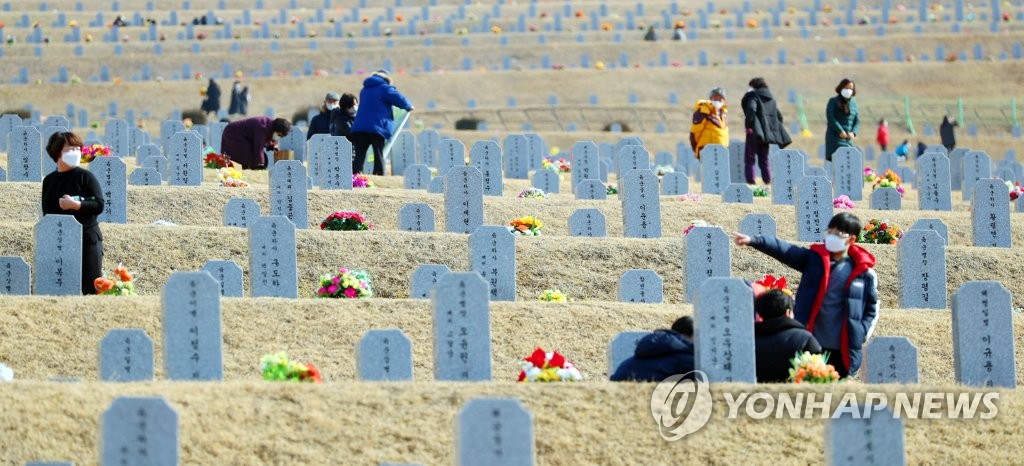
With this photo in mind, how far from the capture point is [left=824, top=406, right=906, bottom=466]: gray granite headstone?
1027 cm

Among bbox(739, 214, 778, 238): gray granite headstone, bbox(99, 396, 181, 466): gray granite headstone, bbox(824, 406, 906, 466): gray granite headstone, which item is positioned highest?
bbox(739, 214, 778, 238): gray granite headstone

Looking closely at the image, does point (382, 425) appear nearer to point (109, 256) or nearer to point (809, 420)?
point (809, 420)

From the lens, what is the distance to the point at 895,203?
23312 millimetres

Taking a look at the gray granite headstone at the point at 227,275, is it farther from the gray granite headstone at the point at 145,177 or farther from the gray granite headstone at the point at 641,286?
the gray granite headstone at the point at 145,177

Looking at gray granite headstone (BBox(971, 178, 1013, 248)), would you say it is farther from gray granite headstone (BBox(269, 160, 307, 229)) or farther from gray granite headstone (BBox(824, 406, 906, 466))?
gray granite headstone (BBox(824, 406, 906, 466))

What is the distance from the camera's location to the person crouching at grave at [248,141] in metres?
24.5

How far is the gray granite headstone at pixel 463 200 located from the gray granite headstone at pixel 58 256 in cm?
468

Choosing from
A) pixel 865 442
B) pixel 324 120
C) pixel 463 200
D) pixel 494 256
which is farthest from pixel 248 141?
pixel 865 442

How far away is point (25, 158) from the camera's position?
70.0 ft

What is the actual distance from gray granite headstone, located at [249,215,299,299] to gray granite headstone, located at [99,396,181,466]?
17.7 ft

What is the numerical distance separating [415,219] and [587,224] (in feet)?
5.83

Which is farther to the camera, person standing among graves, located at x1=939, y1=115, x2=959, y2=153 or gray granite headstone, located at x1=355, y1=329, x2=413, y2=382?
person standing among graves, located at x1=939, y1=115, x2=959, y2=153

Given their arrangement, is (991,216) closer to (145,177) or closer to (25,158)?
(145,177)

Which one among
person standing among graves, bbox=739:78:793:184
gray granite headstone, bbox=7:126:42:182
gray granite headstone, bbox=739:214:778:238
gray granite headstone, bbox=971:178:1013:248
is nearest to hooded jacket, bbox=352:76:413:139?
gray granite headstone, bbox=7:126:42:182
